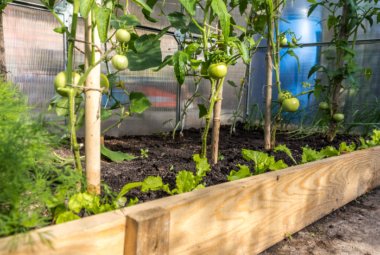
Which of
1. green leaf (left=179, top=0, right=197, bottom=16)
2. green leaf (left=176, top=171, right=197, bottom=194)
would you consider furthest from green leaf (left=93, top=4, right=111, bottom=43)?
green leaf (left=176, top=171, right=197, bottom=194)

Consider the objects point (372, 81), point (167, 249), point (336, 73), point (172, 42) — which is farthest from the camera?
point (372, 81)

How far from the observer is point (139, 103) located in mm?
1311

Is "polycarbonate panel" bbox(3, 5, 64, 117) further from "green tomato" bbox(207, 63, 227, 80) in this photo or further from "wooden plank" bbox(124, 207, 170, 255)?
"wooden plank" bbox(124, 207, 170, 255)

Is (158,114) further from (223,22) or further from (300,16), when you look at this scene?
(300,16)

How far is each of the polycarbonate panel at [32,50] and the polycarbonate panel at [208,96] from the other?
117 cm

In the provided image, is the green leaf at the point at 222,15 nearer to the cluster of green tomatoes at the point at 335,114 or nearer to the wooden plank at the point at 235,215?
the wooden plank at the point at 235,215

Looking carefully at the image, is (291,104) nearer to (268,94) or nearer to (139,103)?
(268,94)

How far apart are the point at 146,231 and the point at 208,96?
2461mm

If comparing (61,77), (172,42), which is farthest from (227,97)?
(61,77)

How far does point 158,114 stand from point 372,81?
7.02ft

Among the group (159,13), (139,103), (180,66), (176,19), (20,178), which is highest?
(159,13)

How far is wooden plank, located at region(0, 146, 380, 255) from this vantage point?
0.54 meters

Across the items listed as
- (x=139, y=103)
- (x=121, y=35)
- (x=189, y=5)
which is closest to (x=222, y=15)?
(x=189, y=5)

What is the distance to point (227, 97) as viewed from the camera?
10.5 feet
